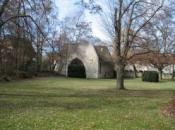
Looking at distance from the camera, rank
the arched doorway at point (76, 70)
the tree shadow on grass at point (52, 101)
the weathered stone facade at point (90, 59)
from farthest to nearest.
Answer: the weathered stone facade at point (90, 59), the arched doorway at point (76, 70), the tree shadow on grass at point (52, 101)

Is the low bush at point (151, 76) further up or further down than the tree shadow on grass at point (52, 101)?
further up

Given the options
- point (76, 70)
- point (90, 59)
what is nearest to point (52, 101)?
point (76, 70)

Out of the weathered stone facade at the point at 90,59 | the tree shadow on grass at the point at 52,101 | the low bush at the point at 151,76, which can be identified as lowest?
the tree shadow on grass at the point at 52,101

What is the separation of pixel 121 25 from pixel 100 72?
4811 cm

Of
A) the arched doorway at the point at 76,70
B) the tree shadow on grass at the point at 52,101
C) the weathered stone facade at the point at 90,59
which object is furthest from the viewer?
the weathered stone facade at the point at 90,59

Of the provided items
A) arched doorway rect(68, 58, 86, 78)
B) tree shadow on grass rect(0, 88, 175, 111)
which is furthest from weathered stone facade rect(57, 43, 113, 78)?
tree shadow on grass rect(0, 88, 175, 111)

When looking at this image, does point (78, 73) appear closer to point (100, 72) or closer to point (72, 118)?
point (100, 72)

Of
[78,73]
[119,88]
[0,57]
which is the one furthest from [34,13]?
[78,73]

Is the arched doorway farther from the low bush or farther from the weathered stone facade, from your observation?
the low bush

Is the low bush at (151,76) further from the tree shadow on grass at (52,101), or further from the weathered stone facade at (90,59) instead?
the tree shadow on grass at (52,101)

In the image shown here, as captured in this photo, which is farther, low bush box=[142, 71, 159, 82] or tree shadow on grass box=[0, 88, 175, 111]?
low bush box=[142, 71, 159, 82]

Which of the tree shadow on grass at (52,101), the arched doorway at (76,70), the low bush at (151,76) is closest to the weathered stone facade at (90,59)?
the arched doorway at (76,70)

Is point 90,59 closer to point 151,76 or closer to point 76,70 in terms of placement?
point 76,70

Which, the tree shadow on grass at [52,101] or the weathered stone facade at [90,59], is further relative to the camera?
the weathered stone facade at [90,59]
